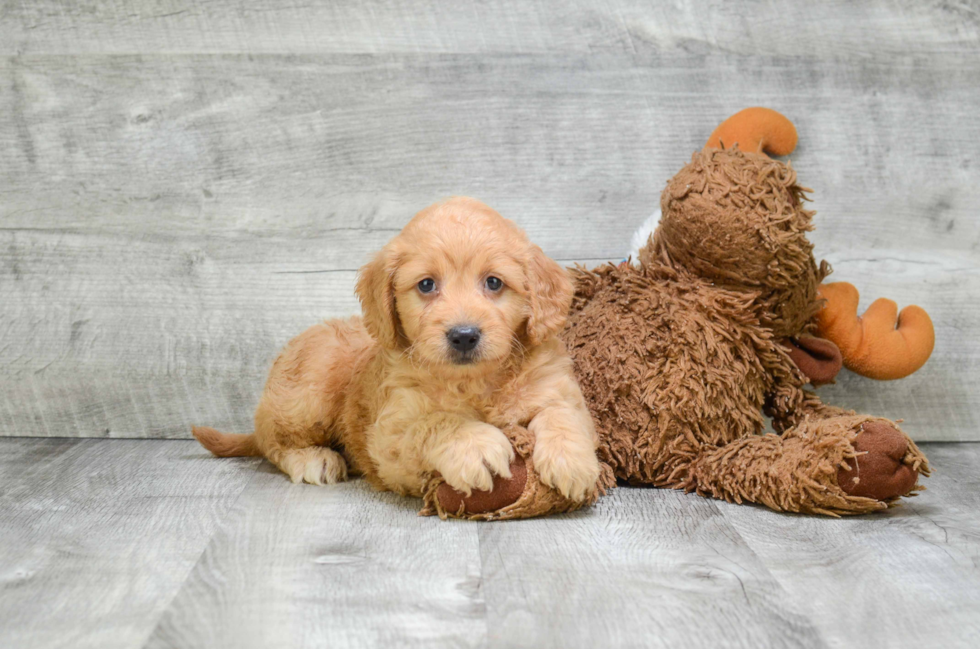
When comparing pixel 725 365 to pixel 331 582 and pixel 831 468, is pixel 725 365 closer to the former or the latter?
pixel 831 468

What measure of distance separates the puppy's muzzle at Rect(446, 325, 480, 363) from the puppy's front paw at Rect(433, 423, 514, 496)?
19 cm

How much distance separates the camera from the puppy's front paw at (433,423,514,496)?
6.06ft

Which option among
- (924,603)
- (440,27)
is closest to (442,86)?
(440,27)

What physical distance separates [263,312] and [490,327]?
4.19 feet

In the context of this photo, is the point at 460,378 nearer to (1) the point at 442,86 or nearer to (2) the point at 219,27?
(1) the point at 442,86

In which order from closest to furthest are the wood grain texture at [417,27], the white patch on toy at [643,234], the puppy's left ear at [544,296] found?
the puppy's left ear at [544,296]
the white patch on toy at [643,234]
the wood grain texture at [417,27]

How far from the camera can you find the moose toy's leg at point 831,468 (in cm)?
188

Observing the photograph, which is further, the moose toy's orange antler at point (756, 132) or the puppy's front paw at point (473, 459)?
the moose toy's orange antler at point (756, 132)

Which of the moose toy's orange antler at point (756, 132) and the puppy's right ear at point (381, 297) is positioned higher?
the moose toy's orange antler at point (756, 132)

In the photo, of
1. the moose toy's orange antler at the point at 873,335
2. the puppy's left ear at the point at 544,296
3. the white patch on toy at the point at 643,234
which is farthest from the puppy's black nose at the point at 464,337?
the moose toy's orange antler at the point at 873,335

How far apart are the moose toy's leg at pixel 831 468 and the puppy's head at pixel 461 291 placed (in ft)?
1.98

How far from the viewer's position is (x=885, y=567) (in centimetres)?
166

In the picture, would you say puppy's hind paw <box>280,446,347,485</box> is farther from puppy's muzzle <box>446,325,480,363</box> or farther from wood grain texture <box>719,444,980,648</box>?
wood grain texture <box>719,444,980,648</box>

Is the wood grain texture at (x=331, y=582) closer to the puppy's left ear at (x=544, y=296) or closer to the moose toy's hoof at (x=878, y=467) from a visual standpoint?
the puppy's left ear at (x=544, y=296)
